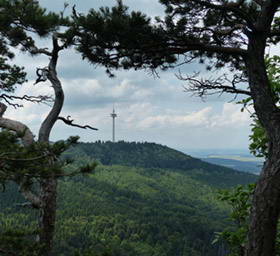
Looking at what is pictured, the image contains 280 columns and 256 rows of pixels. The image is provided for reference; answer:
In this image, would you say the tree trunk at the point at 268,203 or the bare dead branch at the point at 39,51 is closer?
the tree trunk at the point at 268,203

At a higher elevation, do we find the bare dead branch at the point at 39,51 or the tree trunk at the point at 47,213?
the bare dead branch at the point at 39,51

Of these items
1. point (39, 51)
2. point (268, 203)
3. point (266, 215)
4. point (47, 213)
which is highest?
point (39, 51)

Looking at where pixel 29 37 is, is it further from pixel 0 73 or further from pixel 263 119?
pixel 263 119

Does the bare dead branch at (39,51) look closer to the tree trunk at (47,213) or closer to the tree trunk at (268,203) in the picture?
the tree trunk at (47,213)

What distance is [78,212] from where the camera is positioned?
572ft

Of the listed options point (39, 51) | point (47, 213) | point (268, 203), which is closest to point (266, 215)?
point (268, 203)

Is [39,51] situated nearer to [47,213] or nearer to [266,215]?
[47,213]

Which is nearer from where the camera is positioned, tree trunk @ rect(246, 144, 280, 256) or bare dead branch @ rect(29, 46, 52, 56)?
tree trunk @ rect(246, 144, 280, 256)

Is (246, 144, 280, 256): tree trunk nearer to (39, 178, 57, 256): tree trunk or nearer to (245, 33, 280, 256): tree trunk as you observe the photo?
(245, 33, 280, 256): tree trunk

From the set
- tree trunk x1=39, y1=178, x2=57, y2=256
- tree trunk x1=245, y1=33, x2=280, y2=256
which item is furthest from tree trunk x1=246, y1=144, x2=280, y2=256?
tree trunk x1=39, y1=178, x2=57, y2=256

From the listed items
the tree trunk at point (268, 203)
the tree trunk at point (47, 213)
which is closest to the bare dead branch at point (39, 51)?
the tree trunk at point (47, 213)

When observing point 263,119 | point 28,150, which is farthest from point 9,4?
point 263,119

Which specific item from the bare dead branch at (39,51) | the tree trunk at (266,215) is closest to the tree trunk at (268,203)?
the tree trunk at (266,215)

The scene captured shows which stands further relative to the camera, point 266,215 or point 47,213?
point 47,213
